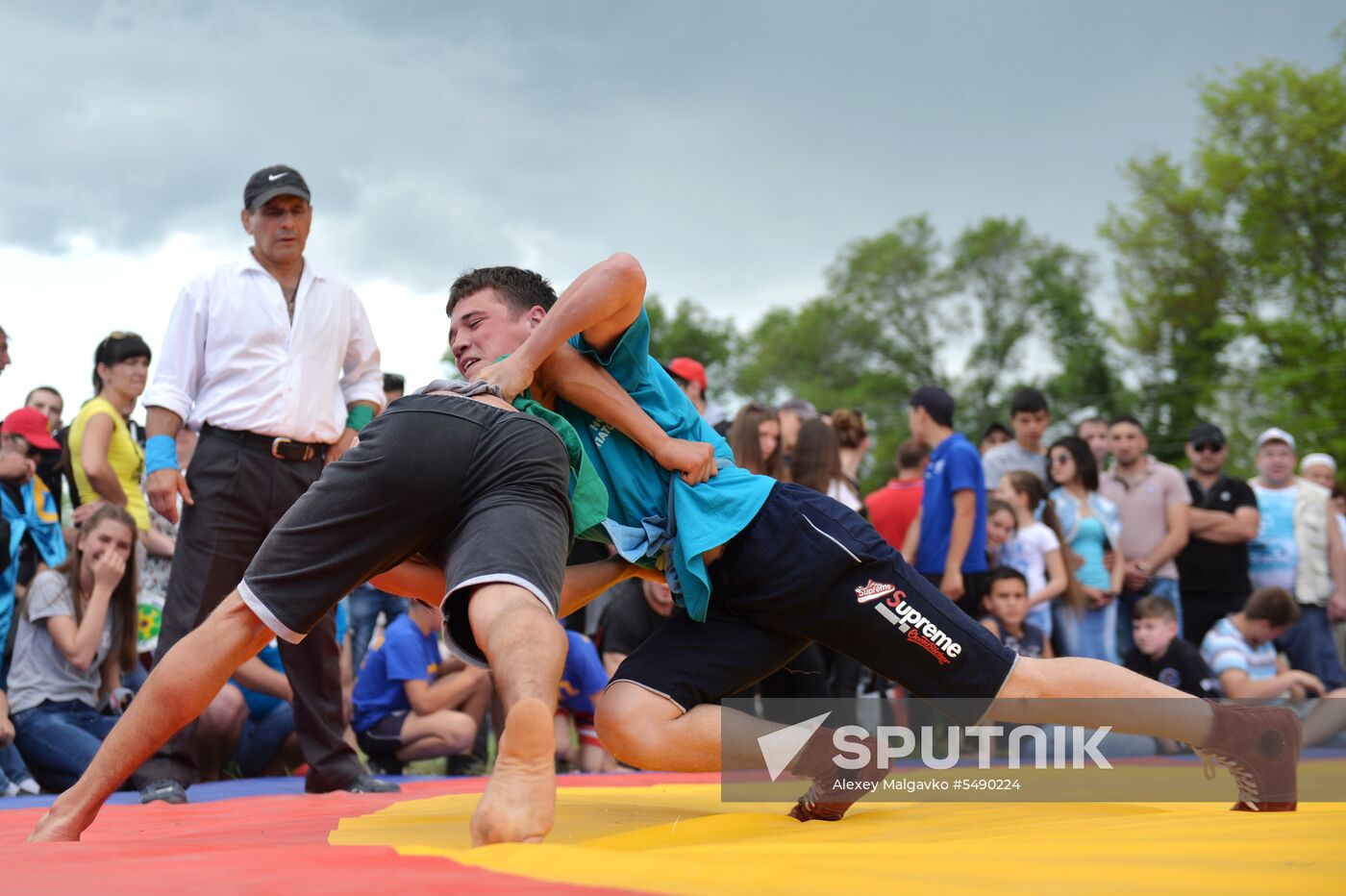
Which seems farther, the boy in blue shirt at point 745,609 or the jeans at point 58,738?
the jeans at point 58,738

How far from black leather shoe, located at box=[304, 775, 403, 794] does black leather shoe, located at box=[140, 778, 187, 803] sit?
0.53 metres

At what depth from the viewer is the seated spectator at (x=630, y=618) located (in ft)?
23.6

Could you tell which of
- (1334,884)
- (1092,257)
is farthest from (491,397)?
(1092,257)

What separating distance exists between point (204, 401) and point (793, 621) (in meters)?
2.78

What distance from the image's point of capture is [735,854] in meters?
2.34

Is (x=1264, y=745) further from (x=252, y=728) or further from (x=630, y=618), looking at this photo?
(x=252, y=728)

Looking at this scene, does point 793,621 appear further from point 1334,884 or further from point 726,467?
point 1334,884

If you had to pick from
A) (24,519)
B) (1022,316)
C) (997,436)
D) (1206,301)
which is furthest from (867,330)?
(24,519)

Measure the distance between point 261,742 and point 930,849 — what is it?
4785 mm

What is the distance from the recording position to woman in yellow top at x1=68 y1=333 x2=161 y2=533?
6.52 metres

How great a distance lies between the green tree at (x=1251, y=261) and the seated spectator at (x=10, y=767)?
33509 mm

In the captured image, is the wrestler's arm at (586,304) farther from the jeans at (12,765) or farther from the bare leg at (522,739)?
the jeans at (12,765)

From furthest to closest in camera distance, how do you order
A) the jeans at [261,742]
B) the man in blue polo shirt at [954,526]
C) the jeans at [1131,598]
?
the jeans at [1131,598] → the man in blue polo shirt at [954,526] → the jeans at [261,742]

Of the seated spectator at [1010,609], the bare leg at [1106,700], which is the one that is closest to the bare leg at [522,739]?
the bare leg at [1106,700]
